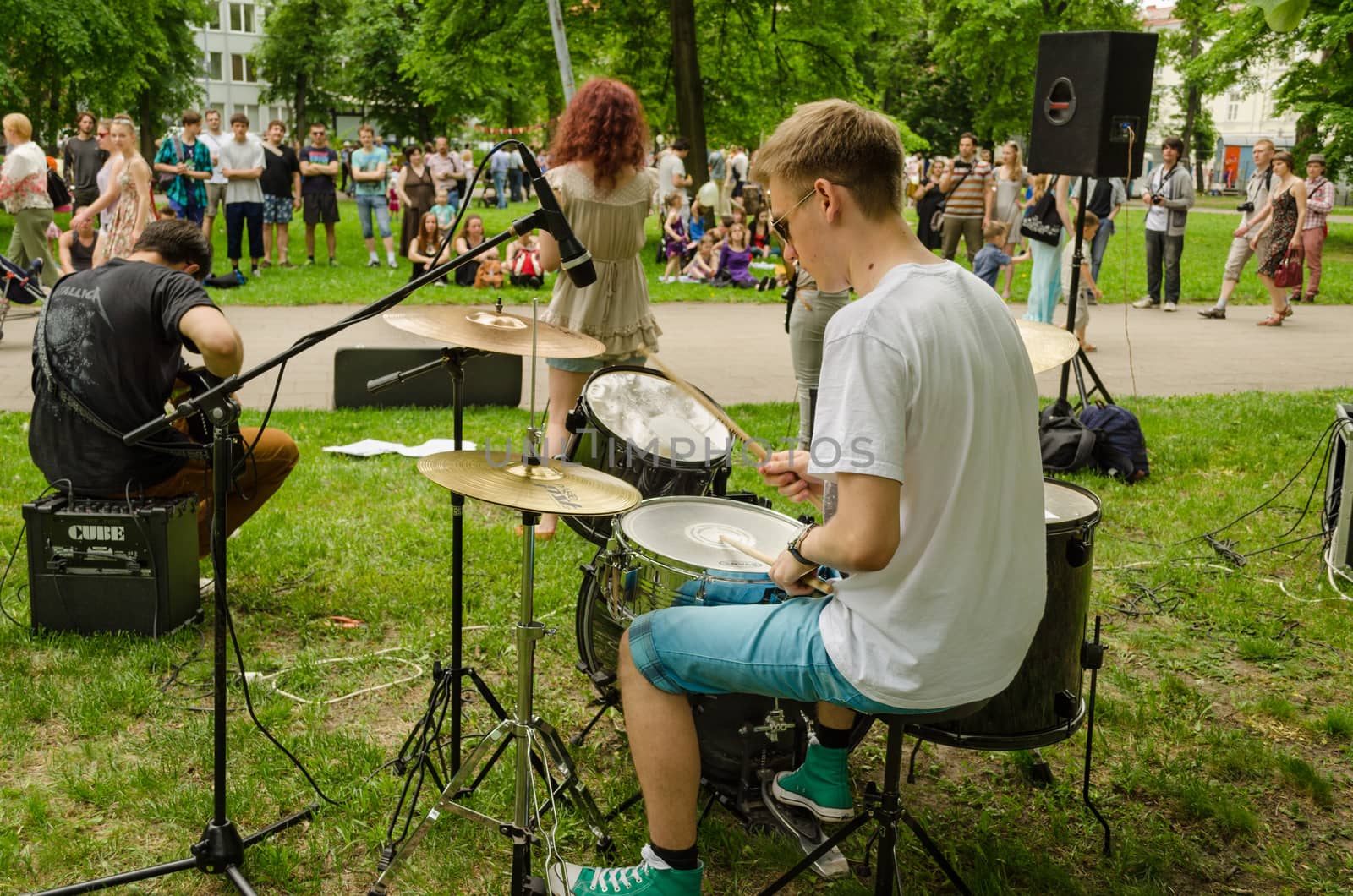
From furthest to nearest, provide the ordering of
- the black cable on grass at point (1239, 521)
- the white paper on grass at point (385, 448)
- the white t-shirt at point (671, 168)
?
the white t-shirt at point (671, 168) → the white paper on grass at point (385, 448) → the black cable on grass at point (1239, 521)

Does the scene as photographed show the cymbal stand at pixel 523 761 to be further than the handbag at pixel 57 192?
No

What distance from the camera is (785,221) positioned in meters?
2.33

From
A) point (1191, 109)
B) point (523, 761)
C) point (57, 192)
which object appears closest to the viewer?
point (523, 761)

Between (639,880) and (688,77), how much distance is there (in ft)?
55.5

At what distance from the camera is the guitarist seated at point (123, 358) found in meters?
3.92

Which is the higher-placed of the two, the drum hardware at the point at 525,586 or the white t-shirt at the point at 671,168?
the white t-shirt at the point at 671,168

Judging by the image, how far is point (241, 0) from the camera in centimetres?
6744

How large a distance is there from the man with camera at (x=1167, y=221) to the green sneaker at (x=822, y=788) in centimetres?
1133

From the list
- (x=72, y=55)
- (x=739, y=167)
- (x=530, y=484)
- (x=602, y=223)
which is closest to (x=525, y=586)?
(x=530, y=484)

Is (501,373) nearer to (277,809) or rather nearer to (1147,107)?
(1147,107)

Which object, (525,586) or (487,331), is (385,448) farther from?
(525,586)

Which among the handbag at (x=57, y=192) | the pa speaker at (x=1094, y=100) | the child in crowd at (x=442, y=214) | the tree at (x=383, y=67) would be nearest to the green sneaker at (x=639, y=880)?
the pa speaker at (x=1094, y=100)

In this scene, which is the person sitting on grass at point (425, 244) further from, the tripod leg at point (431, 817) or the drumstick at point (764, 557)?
the tripod leg at point (431, 817)

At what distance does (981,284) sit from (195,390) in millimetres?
2913
